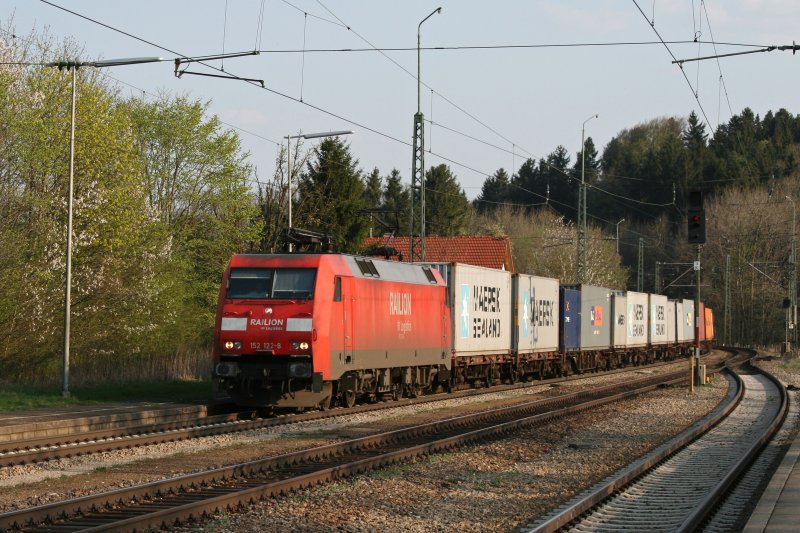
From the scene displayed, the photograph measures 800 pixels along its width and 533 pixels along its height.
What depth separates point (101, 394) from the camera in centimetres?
2308

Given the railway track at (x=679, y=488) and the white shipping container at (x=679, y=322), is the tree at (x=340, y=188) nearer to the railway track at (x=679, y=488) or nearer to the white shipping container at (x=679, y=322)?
the white shipping container at (x=679, y=322)

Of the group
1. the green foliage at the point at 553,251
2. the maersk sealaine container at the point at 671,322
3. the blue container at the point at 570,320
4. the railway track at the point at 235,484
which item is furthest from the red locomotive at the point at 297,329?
the green foliage at the point at 553,251

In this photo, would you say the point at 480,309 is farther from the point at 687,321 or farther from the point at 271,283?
the point at 687,321

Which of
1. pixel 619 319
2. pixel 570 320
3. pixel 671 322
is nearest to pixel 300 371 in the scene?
pixel 570 320

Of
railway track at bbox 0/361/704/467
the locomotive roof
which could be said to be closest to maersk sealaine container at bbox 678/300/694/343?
the locomotive roof

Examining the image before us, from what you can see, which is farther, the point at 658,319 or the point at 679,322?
the point at 679,322

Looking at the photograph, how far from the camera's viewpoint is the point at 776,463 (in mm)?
15227

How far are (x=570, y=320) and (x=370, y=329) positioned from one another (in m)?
17.8

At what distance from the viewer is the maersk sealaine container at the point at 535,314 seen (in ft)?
109

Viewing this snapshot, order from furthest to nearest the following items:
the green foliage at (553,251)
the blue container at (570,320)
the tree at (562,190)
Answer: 1. the tree at (562,190)
2. the green foliage at (553,251)
3. the blue container at (570,320)

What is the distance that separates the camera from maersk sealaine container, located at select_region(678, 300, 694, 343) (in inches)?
2520

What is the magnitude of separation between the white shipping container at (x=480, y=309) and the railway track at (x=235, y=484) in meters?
8.52

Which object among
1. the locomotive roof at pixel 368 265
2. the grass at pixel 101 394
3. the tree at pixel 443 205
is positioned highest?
the tree at pixel 443 205

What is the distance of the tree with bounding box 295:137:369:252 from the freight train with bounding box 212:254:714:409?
18.2 meters
